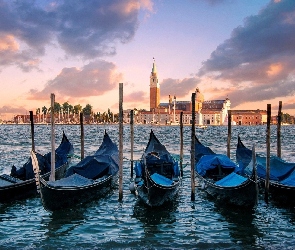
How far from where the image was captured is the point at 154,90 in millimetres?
123812

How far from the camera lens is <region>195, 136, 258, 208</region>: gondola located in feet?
28.2

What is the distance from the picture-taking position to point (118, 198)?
10.4 m

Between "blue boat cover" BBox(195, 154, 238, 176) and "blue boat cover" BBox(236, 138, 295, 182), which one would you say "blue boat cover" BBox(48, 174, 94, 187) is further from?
"blue boat cover" BBox(236, 138, 295, 182)

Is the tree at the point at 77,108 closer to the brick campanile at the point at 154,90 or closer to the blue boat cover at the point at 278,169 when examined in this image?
the brick campanile at the point at 154,90

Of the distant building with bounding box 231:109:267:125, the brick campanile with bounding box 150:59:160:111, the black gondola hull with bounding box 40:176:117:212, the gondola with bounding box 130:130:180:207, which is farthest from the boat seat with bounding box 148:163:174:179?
the distant building with bounding box 231:109:267:125

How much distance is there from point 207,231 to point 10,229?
3912mm

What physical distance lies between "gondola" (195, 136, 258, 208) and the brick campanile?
11068 centimetres

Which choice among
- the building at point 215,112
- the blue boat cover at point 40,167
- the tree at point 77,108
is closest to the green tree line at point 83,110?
the tree at point 77,108

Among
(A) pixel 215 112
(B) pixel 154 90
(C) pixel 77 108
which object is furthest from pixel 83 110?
(A) pixel 215 112

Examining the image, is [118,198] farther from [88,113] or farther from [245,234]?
[88,113]

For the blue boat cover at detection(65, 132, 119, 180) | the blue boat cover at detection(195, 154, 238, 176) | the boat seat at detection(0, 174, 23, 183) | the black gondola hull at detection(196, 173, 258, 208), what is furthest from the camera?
the blue boat cover at detection(195, 154, 238, 176)

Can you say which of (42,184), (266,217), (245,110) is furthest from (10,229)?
(245,110)

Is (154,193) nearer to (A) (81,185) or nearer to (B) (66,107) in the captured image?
(A) (81,185)

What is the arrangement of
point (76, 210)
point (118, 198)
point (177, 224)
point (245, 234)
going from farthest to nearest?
point (118, 198) < point (76, 210) < point (177, 224) < point (245, 234)
